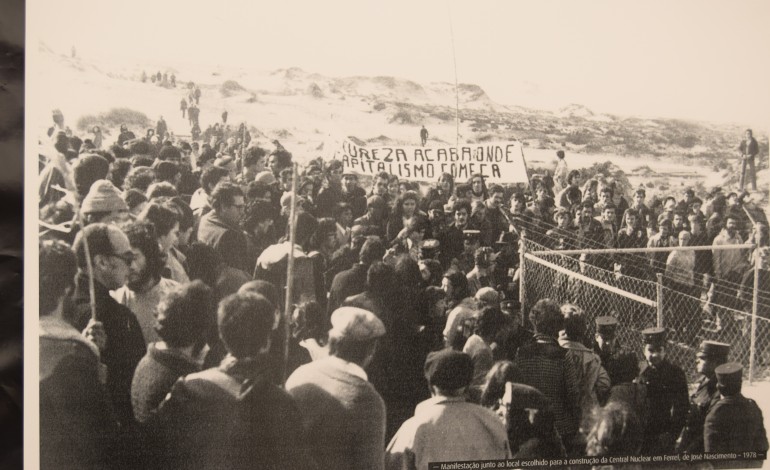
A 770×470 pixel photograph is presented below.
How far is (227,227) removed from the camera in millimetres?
3682

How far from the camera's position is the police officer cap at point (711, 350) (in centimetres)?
411

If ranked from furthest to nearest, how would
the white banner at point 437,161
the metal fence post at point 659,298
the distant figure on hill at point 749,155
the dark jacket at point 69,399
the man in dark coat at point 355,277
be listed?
the distant figure on hill at point 749,155 → the metal fence post at point 659,298 → the white banner at point 437,161 → the man in dark coat at point 355,277 → the dark jacket at point 69,399

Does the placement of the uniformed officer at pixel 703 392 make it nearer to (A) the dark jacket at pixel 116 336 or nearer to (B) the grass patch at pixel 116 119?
(A) the dark jacket at pixel 116 336

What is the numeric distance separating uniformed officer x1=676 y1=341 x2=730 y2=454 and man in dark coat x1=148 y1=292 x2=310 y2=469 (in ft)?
6.25

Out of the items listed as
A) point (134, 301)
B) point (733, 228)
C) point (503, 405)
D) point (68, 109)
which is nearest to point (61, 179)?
point (68, 109)

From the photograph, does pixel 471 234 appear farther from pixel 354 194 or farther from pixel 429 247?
pixel 354 194

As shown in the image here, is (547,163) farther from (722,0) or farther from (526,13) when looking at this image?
(722,0)

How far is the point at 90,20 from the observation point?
11.7ft

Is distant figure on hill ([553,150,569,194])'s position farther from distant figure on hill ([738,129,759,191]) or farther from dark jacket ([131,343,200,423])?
dark jacket ([131,343,200,423])

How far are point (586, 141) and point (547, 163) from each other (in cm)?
24

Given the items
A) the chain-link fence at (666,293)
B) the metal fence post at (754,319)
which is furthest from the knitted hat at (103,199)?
the metal fence post at (754,319)

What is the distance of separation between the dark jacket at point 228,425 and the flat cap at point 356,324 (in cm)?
37

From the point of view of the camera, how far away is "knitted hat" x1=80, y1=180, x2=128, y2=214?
140 inches

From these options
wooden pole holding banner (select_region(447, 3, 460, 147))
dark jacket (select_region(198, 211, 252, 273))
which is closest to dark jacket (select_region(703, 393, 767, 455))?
wooden pole holding banner (select_region(447, 3, 460, 147))
